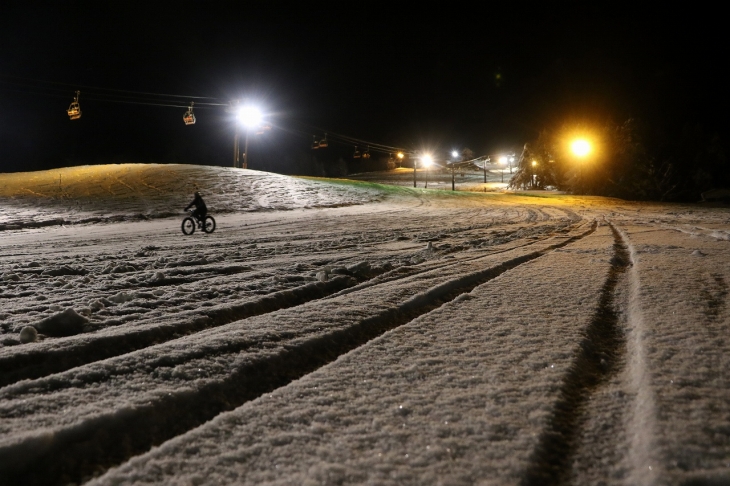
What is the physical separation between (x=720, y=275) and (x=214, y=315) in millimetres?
5610

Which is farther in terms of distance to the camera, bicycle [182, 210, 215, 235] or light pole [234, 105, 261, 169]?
light pole [234, 105, 261, 169]

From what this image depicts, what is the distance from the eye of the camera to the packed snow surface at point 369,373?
2.01m

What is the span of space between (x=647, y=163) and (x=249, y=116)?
29.0 meters

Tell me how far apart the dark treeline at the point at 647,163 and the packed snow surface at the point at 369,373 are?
30.0 metres

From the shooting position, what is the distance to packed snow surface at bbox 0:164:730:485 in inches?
79.2

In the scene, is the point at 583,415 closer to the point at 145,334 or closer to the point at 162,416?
the point at 162,416

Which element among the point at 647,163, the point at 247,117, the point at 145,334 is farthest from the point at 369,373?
the point at 247,117

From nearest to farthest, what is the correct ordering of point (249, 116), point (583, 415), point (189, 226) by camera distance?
point (583, 415) < point (189, 226) < point (249, 116)

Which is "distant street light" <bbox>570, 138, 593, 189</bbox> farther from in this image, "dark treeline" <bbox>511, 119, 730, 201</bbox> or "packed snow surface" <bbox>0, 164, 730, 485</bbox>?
"packed snow surface" <bbox>0, 164, 730, 485</bbox>

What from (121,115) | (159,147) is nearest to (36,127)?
(121,115)

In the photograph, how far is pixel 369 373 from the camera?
114 inches

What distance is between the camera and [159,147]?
3674 inches

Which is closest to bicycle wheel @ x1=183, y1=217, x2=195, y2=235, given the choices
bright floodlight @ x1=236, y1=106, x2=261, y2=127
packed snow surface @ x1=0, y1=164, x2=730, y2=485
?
packed snow surface @ x1=0, y1=164, x2=730, y2=485

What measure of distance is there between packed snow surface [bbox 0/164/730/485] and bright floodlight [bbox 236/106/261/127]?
31864 millimetres
